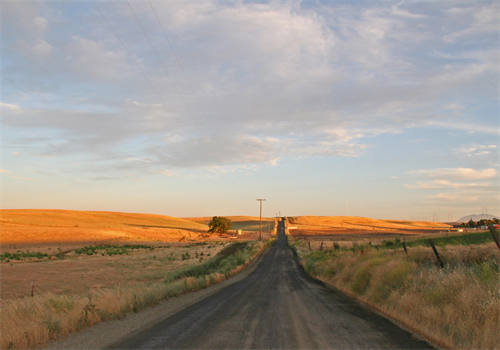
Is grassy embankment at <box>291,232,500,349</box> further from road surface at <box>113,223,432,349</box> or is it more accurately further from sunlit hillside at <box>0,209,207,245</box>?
sunlit hillside at <box>0,209,207,245</box>

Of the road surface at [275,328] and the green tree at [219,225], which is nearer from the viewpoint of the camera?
the road surface at [275,328]

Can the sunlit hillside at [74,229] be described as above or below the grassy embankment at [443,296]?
below

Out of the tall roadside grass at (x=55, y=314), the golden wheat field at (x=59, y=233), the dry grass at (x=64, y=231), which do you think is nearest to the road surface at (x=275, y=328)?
the tall roadside grass at (x=55, y=314)

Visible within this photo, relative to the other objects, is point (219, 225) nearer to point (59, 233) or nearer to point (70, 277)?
point (59, 233)

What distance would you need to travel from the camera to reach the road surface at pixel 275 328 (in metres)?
9.79

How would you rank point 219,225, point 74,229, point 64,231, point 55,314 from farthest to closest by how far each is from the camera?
point 219,225 → point 74,229 → point 64,231 → point 55,314

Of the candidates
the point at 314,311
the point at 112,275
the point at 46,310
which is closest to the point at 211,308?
the point at 314,311

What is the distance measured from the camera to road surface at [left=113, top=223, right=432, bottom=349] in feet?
32.1

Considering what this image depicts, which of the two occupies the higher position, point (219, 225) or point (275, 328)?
point (275, 328)

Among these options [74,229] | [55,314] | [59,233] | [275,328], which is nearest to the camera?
[275,328]

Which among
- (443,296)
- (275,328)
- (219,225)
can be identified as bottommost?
(219,225)

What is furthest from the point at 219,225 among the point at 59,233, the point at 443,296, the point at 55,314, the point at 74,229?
the point at 443,296

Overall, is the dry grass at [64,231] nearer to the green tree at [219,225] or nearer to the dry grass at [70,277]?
the green tree at [219,225]

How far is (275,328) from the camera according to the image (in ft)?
38.4
